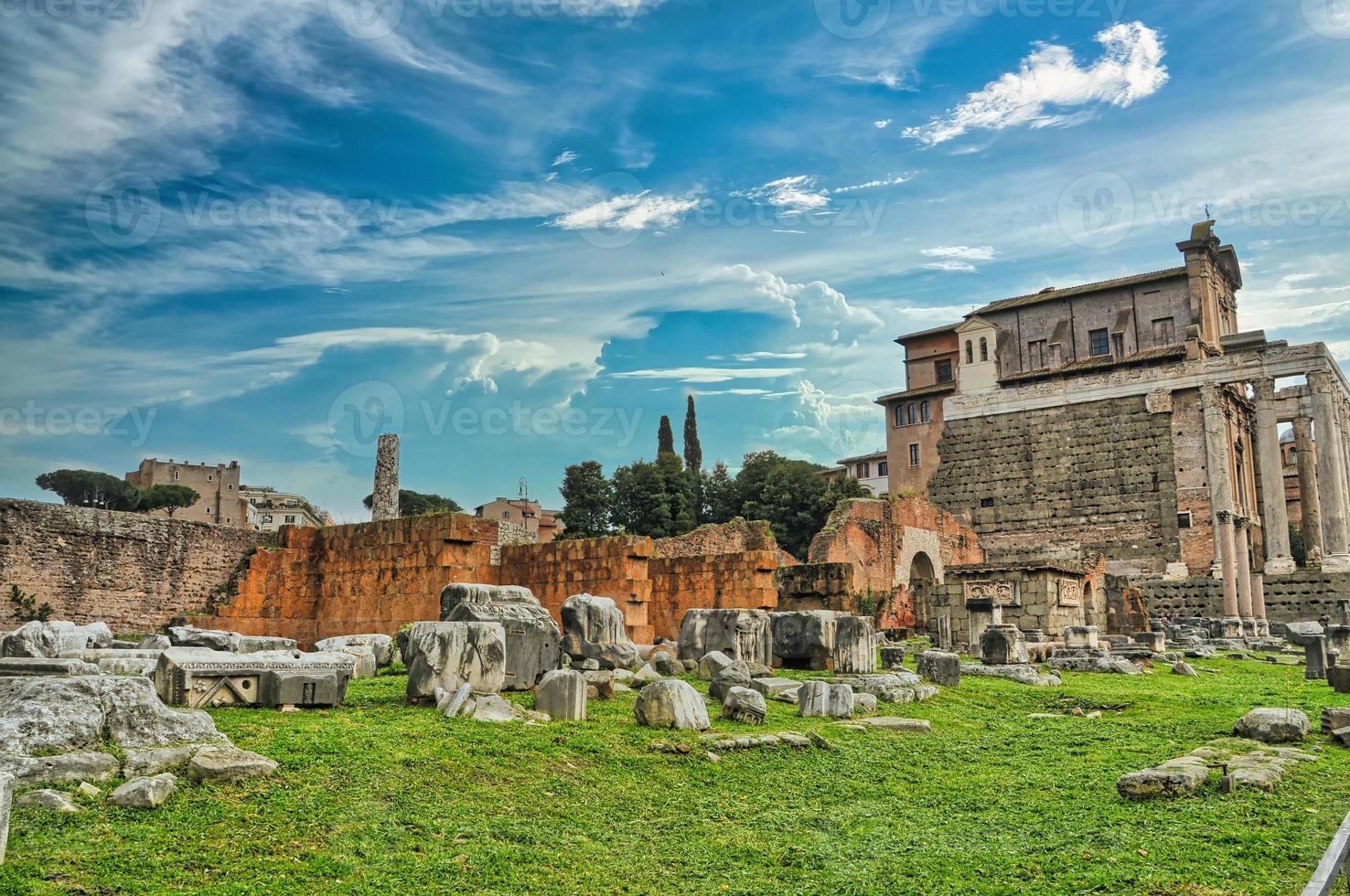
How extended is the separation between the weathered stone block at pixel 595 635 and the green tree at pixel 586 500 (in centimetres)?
4033

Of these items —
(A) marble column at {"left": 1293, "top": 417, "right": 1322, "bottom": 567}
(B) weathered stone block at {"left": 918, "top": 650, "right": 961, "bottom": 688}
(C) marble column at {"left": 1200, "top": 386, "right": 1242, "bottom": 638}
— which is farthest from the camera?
(A) marble column at {"left": 1293, "top": 417, "right": 1322, "bottom": 567}

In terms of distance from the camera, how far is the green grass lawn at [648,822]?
536cm

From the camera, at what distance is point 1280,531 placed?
139 ft

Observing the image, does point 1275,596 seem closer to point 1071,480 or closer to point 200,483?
point 1071,480

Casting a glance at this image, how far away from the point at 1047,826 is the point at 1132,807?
78cm

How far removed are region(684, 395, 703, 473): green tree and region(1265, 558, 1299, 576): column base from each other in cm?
3066

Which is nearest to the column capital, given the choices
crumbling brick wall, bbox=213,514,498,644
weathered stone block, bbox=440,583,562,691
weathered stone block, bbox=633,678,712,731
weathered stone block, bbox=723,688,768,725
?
crumbling brick wall, bbox=213,514,498,644

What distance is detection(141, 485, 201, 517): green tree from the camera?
246 ft

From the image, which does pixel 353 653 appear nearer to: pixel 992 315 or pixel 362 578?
pixel 362 578

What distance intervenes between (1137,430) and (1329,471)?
7094 mm

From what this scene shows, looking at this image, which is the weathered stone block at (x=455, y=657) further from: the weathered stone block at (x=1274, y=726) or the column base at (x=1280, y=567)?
the column base at (x=1280, y=567)

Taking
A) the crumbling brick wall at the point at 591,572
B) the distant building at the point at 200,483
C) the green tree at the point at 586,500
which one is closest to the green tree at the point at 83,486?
Result: the distant building at the point at 200,483

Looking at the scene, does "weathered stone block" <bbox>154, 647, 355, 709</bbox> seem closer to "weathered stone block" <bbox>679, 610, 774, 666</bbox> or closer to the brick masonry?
"weathered stone block" <bbox>679, 610, 774, 666</bbox>

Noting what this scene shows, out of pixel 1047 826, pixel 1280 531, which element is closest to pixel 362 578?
pixel 1047 826
